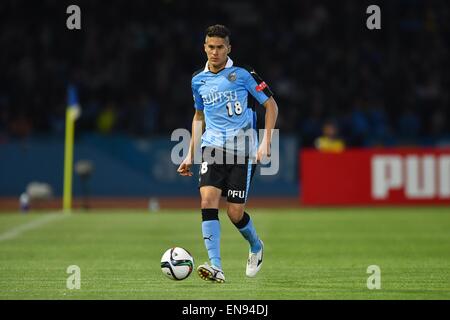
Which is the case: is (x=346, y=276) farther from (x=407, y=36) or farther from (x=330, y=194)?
(x=407, y=36)

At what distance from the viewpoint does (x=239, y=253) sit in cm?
1349

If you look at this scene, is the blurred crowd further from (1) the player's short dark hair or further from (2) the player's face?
(1) the player's short dark hair

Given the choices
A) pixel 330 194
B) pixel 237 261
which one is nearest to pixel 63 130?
pixel 330 194

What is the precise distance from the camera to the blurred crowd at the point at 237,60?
26.6m

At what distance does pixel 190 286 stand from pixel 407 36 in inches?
795

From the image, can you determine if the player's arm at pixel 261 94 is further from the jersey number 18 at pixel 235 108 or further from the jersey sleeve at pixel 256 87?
the jersey number 18 at pixel 235 108

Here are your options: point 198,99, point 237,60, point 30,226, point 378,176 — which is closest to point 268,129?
point 198,99

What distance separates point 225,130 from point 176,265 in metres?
1.43

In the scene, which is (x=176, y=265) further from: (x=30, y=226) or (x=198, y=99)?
(x=30, y=226)

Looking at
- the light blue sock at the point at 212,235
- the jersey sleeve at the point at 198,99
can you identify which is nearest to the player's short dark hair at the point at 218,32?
the jersey sleeve at the point at 198,99

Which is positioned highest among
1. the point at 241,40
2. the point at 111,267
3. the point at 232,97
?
the point at 241,40

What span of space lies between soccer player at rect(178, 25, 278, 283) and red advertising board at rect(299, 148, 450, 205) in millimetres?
13429

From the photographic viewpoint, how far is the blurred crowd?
87.4 ft

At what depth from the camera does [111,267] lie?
11562mm
